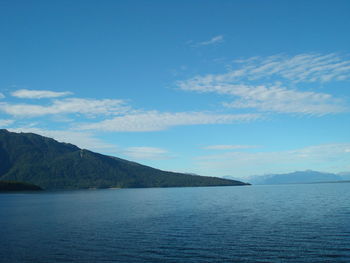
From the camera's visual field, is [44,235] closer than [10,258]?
No

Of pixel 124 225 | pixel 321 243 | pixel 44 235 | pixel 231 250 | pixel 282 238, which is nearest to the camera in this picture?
pixel 231 250

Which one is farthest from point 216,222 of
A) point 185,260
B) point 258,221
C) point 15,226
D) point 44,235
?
point 15,226

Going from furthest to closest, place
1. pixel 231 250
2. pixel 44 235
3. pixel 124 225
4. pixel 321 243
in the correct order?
pixel 124 225 < pixel 44 235 < pixel 321 243 < pixel 231 250

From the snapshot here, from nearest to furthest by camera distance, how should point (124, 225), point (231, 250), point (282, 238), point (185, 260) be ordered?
point (185, 260) < point (231, 250) < point (282, 238) < point (124, 225)

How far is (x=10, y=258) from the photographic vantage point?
152 ft

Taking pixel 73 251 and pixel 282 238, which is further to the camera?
pixel 282 238

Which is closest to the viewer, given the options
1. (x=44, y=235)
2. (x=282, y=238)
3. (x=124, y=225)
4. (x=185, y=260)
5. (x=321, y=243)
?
(x=185, y=260)

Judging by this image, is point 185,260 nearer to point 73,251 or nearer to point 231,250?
point 231,250

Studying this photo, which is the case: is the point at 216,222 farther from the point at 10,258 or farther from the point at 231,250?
the point at 10,258

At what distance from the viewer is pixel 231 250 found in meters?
48.7

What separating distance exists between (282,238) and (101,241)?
108ft

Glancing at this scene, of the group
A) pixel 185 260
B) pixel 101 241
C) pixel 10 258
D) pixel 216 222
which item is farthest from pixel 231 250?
pixel 10 258

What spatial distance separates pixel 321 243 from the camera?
51.9 m

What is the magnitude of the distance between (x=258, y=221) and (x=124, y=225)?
33.0 m
